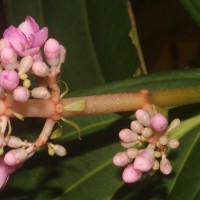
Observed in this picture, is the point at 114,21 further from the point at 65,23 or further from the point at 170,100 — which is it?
the point at 170,100

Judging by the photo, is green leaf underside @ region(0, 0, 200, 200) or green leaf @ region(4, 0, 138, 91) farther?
green leaf @ region(4, 0, 138, 91)

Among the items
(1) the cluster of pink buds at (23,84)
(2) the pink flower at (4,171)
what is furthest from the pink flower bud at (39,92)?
(2) the pink flower at (4,171)

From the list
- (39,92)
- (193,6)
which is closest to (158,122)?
(39,92)

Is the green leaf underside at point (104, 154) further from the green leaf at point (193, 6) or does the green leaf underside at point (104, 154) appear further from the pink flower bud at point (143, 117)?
the pink flower bud at point (143, 117)

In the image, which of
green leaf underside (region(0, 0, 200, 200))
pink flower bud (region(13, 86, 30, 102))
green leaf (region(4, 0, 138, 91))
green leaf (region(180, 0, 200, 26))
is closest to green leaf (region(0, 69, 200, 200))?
green leaf underside (region(0, 0, 200, 200))

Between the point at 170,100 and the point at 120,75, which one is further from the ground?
the point at 170,100

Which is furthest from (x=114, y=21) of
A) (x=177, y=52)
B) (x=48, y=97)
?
(x=177, y=52)

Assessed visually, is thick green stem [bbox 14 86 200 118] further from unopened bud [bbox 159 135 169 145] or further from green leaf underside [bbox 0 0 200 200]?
green leaf underside [bbox 0 0 200 200]
